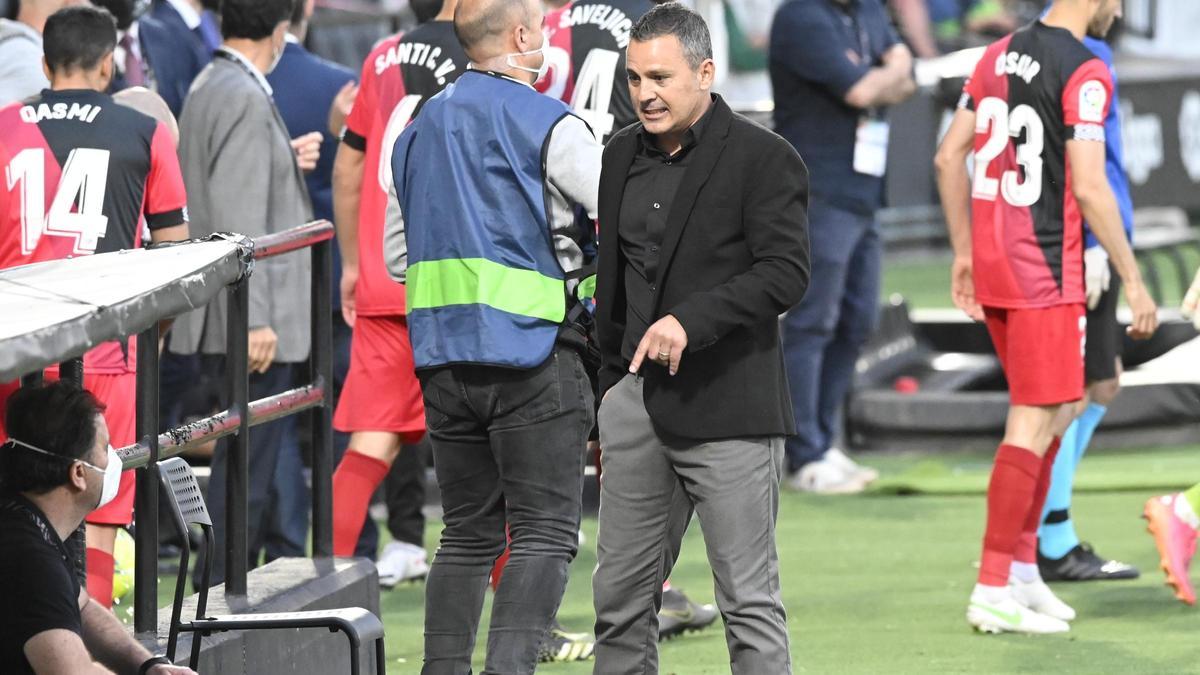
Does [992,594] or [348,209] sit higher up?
[348,209]

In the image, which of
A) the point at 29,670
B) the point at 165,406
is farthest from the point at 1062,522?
the point at 29,670

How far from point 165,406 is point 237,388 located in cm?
315

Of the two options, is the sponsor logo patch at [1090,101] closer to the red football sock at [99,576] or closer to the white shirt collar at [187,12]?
the red football sock at [99,576]

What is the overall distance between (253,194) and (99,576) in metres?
1.62

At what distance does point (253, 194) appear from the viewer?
6957mm

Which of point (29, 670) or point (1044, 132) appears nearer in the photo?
point (29, 670)

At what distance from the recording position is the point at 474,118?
5.14 m

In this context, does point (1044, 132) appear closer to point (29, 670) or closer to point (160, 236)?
point (160, 236)

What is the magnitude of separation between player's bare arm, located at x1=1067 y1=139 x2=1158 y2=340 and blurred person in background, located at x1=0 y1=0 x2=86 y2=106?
3.40m

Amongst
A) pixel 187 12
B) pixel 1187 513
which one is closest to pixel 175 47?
pixel 187 12

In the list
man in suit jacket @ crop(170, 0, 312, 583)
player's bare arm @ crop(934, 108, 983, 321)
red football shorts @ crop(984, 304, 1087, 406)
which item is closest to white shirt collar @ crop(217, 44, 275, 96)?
man in suit jacket @ crop(170, 0, 312, 583)

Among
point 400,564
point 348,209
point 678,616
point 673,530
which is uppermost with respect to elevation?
point 348,209

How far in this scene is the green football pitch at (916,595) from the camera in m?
6.29

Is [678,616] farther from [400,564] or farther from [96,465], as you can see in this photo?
[96,465]
